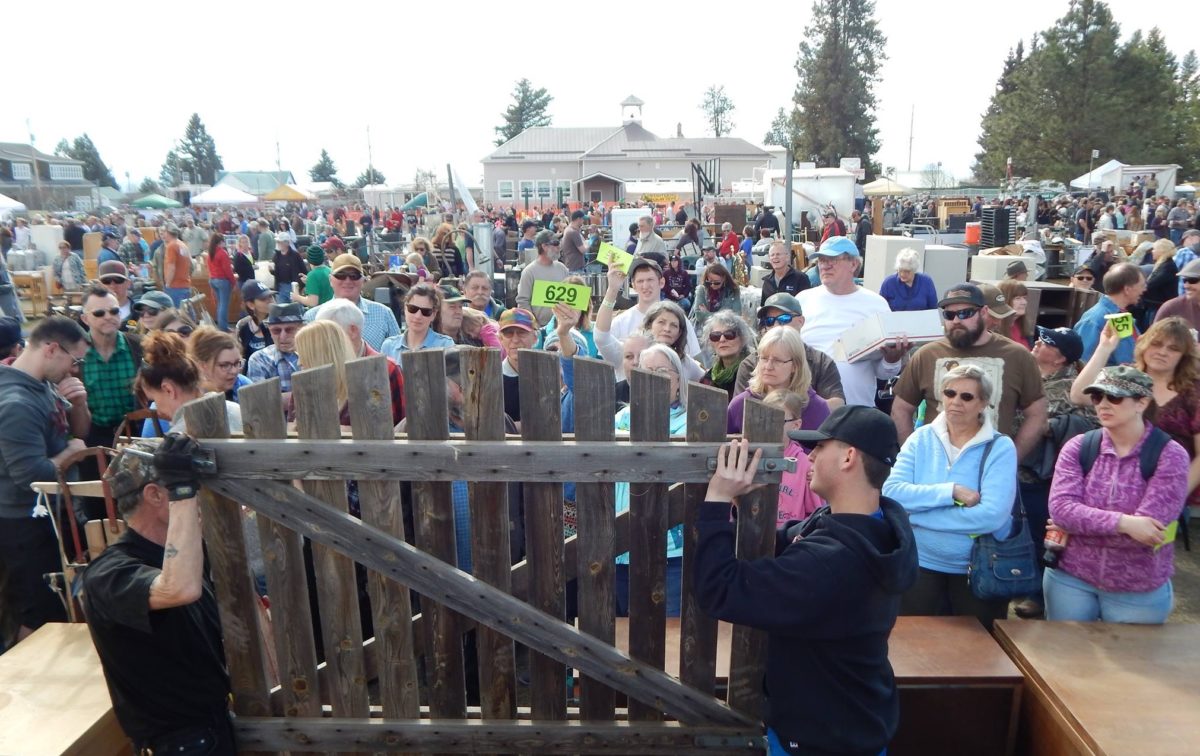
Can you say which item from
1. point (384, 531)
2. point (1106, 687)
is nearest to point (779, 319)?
point (1106, 687)

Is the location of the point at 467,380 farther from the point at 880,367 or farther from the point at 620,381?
the point at 880,367

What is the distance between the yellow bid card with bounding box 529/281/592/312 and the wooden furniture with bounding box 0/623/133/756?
3456mm

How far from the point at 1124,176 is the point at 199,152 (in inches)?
4622

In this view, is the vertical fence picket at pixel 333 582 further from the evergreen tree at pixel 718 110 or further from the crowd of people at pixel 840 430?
the evergreen tree at pixel 718 110

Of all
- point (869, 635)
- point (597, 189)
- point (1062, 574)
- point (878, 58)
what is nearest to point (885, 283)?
point (1062, 574)

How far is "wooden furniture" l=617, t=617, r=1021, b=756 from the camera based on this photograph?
2.91 m

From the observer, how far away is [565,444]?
2.36 metres

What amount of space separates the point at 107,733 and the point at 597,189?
62758 mm

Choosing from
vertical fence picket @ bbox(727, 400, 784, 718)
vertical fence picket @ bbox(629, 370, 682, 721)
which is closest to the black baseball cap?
vertical fence picket @ bbox(727, 400, 784, 718)

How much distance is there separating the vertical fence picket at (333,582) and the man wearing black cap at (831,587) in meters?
1.09

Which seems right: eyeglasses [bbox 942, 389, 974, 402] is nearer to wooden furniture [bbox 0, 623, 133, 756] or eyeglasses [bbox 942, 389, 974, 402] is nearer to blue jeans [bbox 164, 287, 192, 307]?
wooden furniture [bbox 0, 623, 133, 756]

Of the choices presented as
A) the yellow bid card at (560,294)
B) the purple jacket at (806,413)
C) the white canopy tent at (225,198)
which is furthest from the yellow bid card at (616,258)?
the white canopy tent at (225,198)

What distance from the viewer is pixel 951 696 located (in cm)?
293

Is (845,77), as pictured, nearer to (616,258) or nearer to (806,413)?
(616,258)
